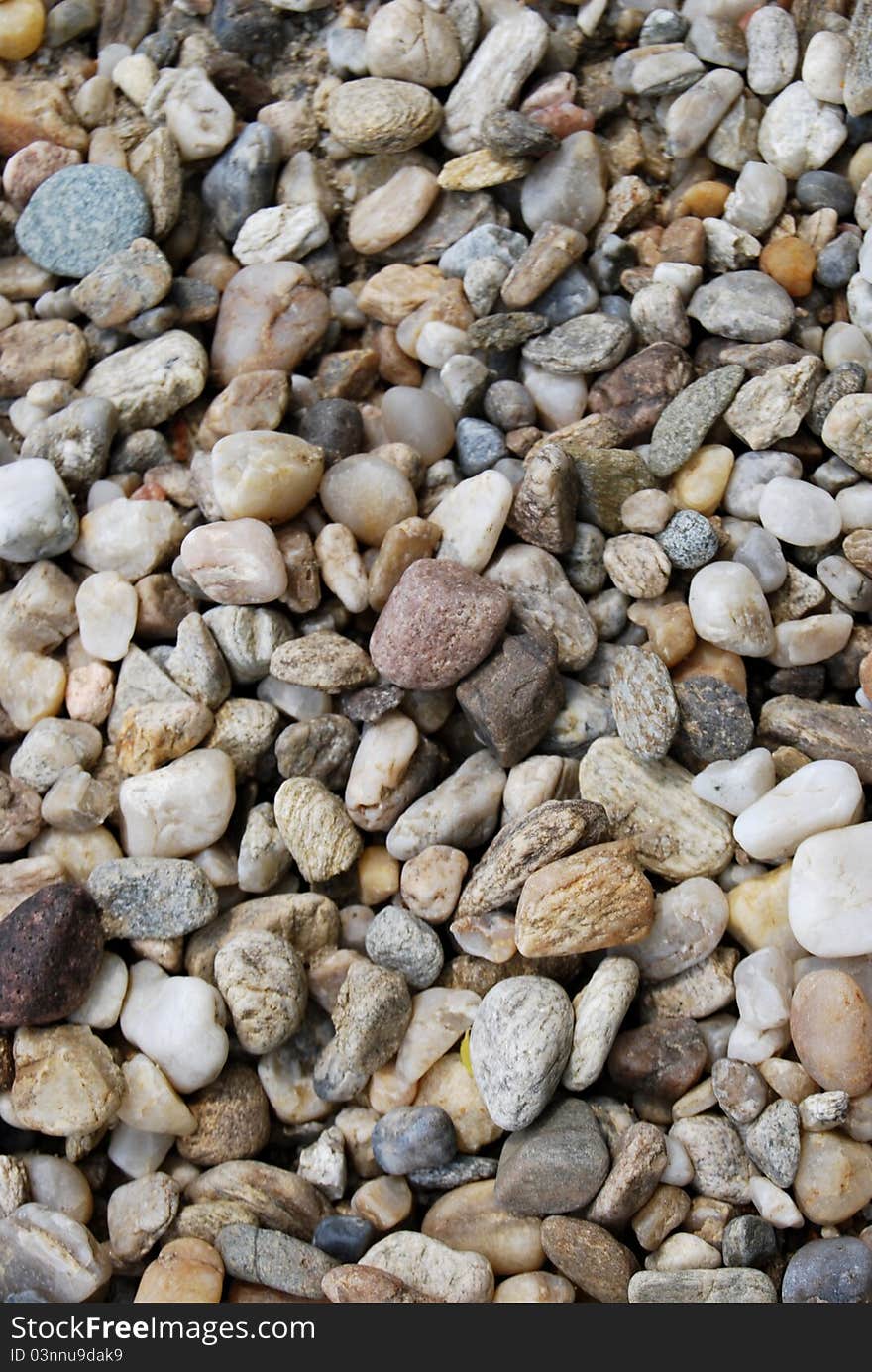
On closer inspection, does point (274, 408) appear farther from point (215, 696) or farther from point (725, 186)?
point (725, 186)

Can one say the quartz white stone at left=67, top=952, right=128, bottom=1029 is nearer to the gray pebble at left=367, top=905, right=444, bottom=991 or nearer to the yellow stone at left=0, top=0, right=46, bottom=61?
the gray pebble at left=367, top=905, right=444, bottom=991

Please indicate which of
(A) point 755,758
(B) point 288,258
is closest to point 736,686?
(A) point 755,758

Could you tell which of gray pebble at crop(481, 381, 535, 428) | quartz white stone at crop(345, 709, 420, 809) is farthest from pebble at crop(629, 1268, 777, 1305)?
gray pebble at crop(481, 381, 535, 428)

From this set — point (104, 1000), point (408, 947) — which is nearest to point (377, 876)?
point (408, 947)

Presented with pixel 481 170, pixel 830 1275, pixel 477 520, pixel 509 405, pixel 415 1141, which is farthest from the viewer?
pixel 481 170

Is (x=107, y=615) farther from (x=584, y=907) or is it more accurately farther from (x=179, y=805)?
(x=584, y=907)

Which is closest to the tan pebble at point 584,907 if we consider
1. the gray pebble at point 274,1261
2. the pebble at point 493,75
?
the gray pebble at point 274,1261
